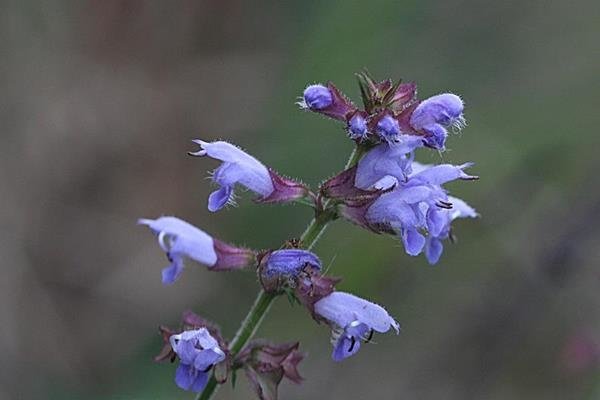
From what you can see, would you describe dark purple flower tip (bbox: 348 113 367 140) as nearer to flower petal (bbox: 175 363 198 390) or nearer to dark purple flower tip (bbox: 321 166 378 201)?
dark purple flower tip (bbox: 321 166 378 201)

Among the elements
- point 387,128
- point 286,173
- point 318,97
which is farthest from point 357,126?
point 286,173

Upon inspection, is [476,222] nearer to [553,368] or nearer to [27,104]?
[553,368]

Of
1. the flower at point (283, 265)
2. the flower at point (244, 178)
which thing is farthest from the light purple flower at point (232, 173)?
the flower at point (283, 265)

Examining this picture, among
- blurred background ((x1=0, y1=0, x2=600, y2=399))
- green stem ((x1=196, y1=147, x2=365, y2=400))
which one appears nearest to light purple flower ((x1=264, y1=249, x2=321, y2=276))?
green stem ((x1=196, y1=147, x2=365, y2=400))

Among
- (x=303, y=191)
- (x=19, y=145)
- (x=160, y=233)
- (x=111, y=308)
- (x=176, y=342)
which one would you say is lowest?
(x=111, y=308)

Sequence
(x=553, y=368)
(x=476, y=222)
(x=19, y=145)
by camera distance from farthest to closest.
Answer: (x=19, y=145), (x=476, y=222), (x=553, y=368)

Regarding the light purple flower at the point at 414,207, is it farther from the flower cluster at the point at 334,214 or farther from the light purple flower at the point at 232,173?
the light purple flower at the point at 232,173

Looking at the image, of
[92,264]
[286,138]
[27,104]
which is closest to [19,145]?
[27,104]
